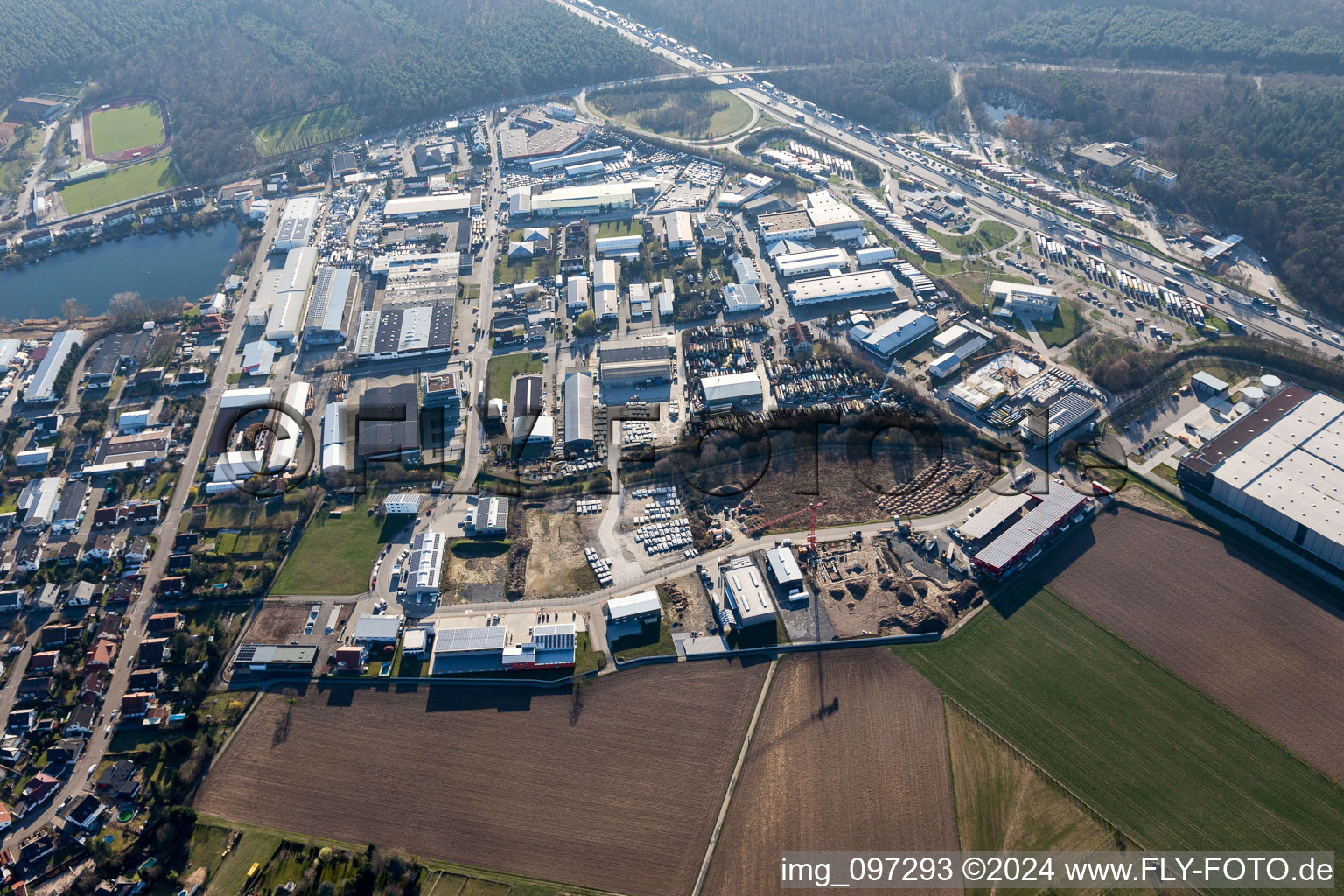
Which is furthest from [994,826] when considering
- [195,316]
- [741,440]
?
[195,316]

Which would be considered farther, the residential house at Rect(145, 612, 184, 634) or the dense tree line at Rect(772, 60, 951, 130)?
the dense tree line at Rect(772, 60, 951, 130)

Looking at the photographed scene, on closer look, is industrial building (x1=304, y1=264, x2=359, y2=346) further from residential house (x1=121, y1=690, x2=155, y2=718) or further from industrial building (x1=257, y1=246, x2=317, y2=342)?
residential house (x1=121, y1=690, x2=155, y2=718)

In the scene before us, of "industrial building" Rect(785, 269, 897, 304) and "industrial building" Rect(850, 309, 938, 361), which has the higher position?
"industrial building" Rect(785, 269, 897, 304)

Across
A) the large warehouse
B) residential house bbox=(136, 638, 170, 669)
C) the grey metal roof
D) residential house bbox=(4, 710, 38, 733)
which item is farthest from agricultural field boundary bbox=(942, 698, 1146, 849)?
residential house bbox=(4, 710, 38, 733)

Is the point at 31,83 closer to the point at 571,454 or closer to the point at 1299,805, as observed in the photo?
the point at 571,454

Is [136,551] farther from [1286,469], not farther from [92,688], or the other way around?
[1286,469]

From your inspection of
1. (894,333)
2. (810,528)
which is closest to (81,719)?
(810,528)

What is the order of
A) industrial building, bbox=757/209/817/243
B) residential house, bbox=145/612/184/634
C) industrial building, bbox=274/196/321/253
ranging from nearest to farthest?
residential house, bbox=145/612/184/634 < industrial building, bbox=757/209/817/243 < industrial building, bbox=274/196/321/253
